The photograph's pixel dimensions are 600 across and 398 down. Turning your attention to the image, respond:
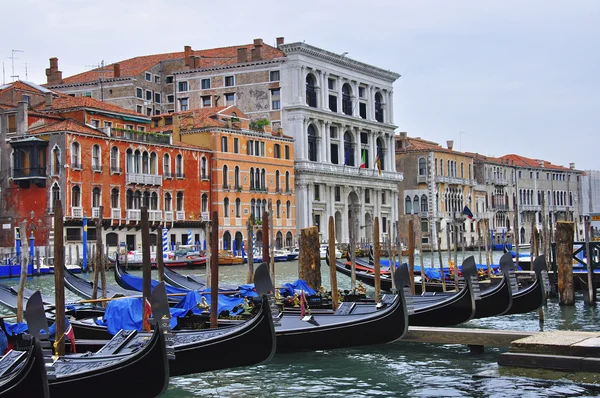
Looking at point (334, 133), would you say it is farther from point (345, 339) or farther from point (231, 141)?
point (345, 339)

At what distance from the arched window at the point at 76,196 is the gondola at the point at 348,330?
1877 cm

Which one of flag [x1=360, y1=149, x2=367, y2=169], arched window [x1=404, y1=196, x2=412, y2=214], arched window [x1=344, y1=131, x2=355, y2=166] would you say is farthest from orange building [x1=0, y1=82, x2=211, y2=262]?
arched window [x1=404, y1=196, x2=412, y2=214]

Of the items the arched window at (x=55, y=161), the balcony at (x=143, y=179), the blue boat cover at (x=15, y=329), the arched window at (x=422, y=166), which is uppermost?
the arched window at (x=422, y=166)

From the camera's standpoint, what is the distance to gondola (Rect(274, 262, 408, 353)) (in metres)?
9.05

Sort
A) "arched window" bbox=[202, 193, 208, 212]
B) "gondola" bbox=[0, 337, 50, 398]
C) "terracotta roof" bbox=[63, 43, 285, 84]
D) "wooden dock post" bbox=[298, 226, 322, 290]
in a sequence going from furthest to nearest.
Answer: "terracotta roof" bbox=[63, 43, 285, 84], "arched window" bbox=[202, 193, 208, 212], "wooden dock post" bbox=[298, 226, 322, 290], "gondola" bbox=[0, 337, 50, 398]

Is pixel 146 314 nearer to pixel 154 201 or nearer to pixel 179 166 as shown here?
pixel 154 201

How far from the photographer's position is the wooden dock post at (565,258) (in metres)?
13.0

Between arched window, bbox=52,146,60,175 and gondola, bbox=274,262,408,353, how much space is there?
18.6m

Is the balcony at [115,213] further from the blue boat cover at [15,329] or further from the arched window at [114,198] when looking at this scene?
the blue boat cover at [15,329]

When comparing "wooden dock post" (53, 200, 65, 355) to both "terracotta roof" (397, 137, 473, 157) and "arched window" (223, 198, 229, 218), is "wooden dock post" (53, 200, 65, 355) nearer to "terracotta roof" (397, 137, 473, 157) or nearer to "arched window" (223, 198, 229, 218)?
"arched window" (223, 198, 229, 218)

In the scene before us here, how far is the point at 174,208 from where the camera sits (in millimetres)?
31031

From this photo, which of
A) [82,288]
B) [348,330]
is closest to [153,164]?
[82,288]

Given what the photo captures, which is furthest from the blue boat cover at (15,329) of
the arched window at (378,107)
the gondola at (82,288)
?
the arched window at (378,107)

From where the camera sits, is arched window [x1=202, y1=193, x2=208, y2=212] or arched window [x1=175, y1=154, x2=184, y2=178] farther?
arched window [x1=202, y1=193, x2=208, y2=212]
